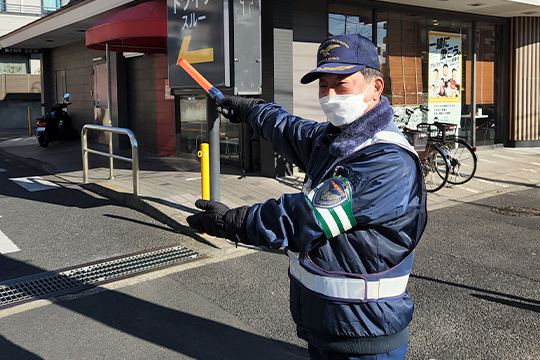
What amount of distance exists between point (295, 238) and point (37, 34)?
1686 cm

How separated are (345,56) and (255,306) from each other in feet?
9.69

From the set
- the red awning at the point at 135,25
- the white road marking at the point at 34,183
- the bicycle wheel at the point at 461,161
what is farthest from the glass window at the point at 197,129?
the bicycle wheel at the point at 461,161

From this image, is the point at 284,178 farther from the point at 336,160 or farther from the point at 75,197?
the point at 336,160

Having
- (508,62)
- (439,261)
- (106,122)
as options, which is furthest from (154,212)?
(508,62)

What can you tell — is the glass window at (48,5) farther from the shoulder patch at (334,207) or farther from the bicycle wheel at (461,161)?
the shoulder patch at (334,207)

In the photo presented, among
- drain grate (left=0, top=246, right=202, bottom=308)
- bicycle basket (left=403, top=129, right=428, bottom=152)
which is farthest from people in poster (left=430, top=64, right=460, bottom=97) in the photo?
drain grate (left=0, top=246, right=202, bottom=308)

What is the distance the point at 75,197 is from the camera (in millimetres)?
8992

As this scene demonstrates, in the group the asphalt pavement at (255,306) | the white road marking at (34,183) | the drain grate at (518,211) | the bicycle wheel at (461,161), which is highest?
the bicycle wheel at (461,161)

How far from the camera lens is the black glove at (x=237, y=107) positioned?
282 centimetres

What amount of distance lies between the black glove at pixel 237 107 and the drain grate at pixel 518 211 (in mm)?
6054

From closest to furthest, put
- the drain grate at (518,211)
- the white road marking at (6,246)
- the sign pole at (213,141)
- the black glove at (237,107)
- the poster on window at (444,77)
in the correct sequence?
the black glove at (237,107)
the white road marking at (6,246)
the sign pole at (213,141)
the drain grate at (518,211)
the poster on window at (444,77)

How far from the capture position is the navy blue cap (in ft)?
6.81

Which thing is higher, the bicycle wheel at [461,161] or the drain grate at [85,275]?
the bicycle wheel at [461,161]

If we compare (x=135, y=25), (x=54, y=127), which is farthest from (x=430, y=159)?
(x=54, y=127)
